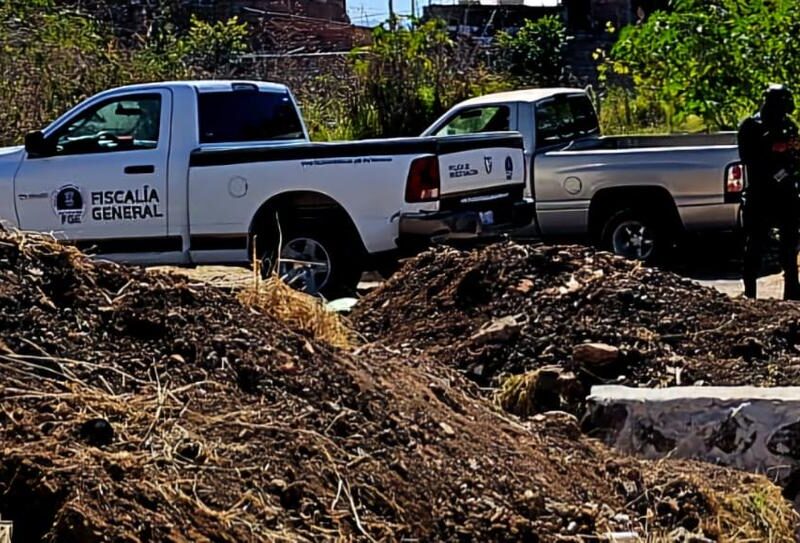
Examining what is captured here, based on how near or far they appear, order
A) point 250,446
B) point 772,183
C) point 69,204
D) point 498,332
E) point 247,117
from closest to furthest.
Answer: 1. point 250,446
2. point 498,332
3. point 772,183
4. point 69,204
5. point 247,117

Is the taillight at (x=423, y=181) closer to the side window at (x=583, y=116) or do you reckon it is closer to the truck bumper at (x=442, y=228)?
the truck bumper at (x=442, y=228)

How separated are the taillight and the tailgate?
6 cm

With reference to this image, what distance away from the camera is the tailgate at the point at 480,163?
10.8 metres

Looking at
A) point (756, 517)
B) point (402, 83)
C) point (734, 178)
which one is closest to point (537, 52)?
point (402, 83)

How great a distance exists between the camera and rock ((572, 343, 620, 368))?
6816mm

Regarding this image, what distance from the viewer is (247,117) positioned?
12219 millimetres

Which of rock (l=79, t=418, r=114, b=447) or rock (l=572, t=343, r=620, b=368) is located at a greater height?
rock (l=79, t=418, r=114, b=447)

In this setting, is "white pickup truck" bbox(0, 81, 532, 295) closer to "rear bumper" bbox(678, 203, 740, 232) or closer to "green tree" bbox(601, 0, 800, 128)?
"rear bumper" bbox(678, 203, 740, 232)

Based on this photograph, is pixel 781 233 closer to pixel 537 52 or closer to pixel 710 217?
pixel 710 217

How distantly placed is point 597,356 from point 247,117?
20.5 feet

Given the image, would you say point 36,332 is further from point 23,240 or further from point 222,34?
point 222,34

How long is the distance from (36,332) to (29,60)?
1590 centimetres

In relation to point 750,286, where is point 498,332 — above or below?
above

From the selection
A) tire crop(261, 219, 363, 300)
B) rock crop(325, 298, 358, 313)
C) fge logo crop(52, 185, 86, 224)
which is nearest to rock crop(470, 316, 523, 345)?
rock crop(325, 298, 358, 313)
